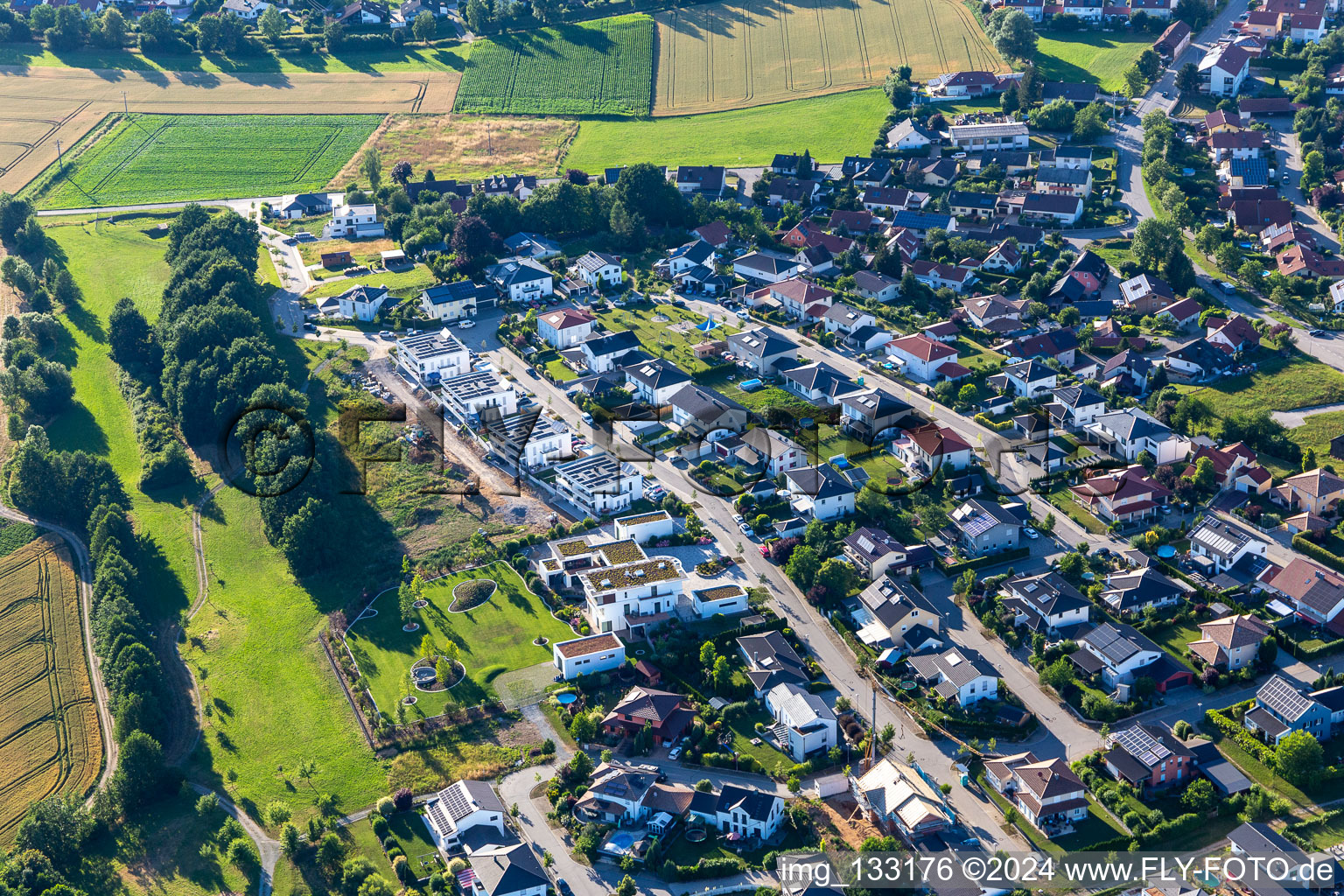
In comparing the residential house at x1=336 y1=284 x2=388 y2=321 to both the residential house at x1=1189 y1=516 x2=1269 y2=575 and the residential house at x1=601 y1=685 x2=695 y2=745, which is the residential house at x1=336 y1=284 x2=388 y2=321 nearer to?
the residential house at x1=601 y1=685 x2=695 y2=745

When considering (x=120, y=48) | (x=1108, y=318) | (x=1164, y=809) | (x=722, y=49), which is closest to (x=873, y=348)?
(x=1108, y=318)

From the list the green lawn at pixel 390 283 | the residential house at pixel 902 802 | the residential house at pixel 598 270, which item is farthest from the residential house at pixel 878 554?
the green lawn at pixel 390 283

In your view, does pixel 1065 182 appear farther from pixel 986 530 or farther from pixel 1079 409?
pixel 986 530

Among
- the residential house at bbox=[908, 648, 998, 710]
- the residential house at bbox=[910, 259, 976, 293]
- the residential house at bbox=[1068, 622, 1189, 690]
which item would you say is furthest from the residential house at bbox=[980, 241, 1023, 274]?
the residential house at bbox=[908, 648, 998, 710]

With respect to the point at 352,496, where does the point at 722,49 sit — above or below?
above

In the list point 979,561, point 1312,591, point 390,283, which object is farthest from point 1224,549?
point 390,283

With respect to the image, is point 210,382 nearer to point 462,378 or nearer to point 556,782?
point 462,378
